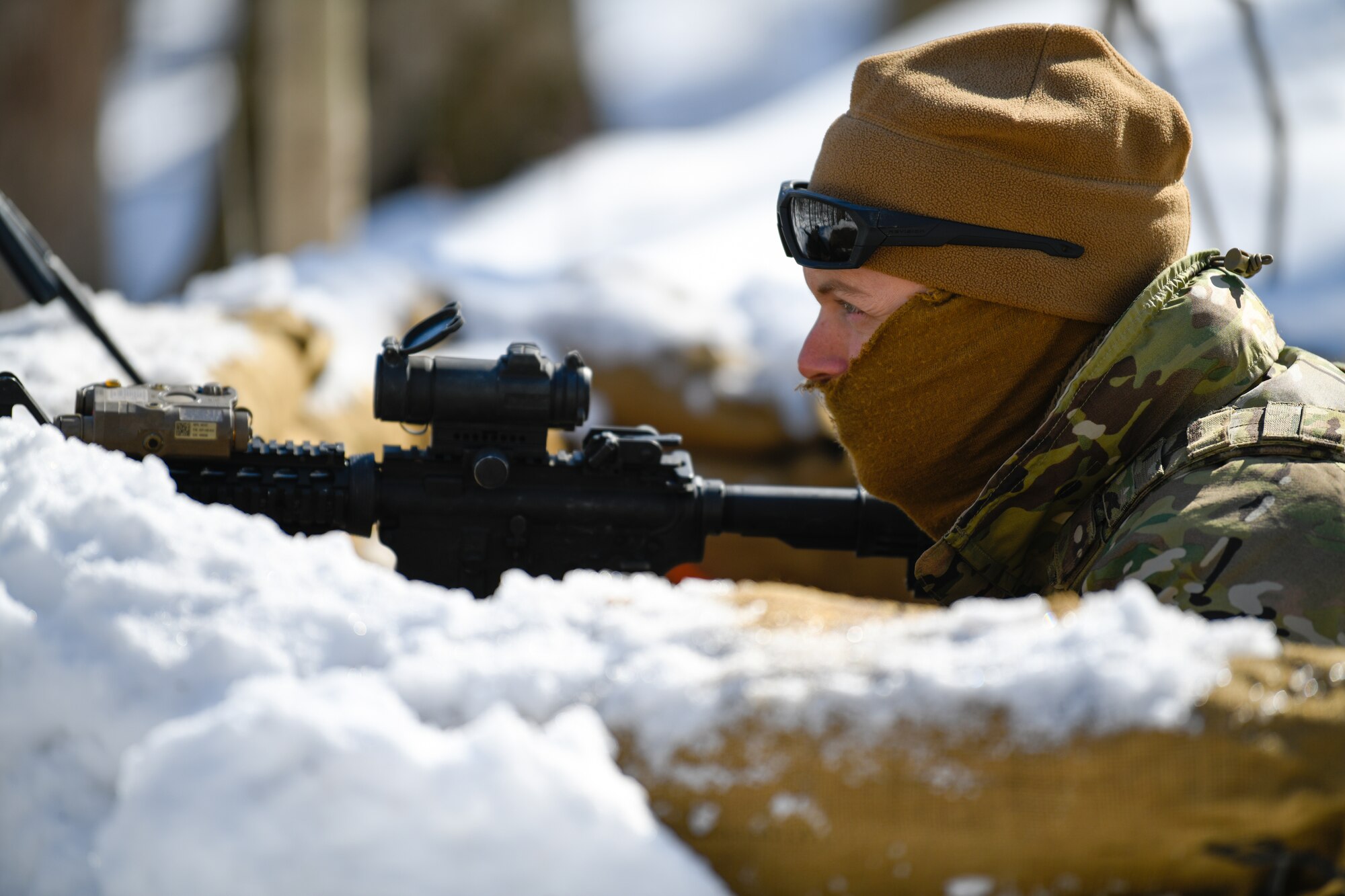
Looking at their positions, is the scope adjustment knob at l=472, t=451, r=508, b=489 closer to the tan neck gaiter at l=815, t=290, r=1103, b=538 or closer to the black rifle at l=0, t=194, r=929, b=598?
the black rifle at l=0, t=194, r=929, b=598

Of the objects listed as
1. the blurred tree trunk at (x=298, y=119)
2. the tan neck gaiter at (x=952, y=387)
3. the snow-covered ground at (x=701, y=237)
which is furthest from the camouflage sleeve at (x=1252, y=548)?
the blurred tree trunk at (x=298, y=119)

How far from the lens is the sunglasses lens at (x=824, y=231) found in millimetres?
1885

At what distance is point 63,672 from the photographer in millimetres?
1095

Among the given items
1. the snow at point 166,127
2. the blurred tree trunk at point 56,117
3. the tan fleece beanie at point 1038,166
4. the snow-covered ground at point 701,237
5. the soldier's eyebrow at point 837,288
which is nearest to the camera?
the tan fleece beanie at point 1038,166

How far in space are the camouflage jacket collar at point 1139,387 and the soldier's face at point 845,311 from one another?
1.00 ft

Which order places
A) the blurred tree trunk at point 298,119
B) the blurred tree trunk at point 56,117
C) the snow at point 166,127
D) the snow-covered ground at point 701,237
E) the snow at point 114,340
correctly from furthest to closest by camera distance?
the snow at point 166,127 < the blurred tree trunk at point 298,119 < the blurred tree trunk at point 56,117 < the snow-covered ground at point 701,237 < the snow at point 114,340

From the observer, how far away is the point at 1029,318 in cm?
184

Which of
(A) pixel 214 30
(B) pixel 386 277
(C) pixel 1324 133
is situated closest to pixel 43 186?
(B) pixel 386 277

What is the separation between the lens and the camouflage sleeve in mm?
1340

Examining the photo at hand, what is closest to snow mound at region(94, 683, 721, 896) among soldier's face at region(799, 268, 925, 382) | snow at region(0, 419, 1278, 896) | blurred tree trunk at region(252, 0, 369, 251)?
snow at region(0, 419, 1278, 896)

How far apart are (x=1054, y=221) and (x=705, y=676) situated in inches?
42.0

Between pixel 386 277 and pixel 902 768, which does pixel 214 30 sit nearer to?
pixel 386 277

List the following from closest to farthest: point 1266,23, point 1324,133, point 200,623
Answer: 1. point 200,623
2. point 1324,133
3. point 1266,23

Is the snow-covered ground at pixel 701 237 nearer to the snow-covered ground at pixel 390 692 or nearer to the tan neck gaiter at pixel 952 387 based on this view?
the snow-covered ground at pixel 390 692
